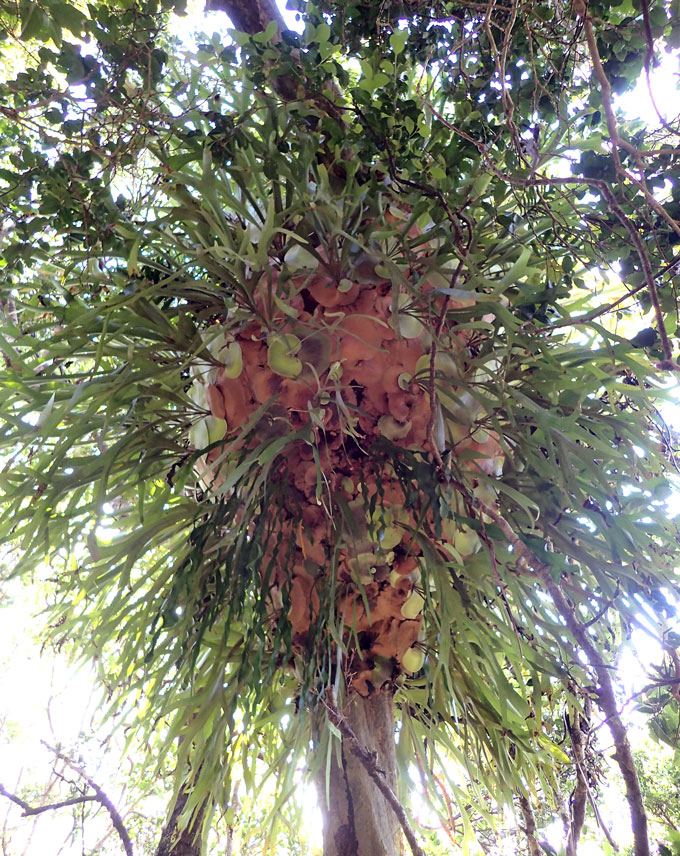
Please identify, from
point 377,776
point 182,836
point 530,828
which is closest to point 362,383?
point 377,776

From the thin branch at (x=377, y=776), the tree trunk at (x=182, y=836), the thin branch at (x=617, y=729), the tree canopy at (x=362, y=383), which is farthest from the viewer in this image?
the tree trunk at (x=182, y=836)

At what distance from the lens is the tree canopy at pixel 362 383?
2.50 ft

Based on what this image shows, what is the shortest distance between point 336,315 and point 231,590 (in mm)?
368

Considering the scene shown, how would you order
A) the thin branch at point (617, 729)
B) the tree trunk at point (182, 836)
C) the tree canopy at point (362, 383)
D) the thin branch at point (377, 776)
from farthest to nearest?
the tree trunk at point (182, 836), the tree canopy at point (362, 383), the thin branch at point (377, 776), the thin branch at point (617, 729)

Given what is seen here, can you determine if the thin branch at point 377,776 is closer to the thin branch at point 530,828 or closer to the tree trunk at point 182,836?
the thin branch at point 530,828

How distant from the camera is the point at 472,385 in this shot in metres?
0.82

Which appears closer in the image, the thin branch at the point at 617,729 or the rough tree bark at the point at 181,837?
the thin branch at the point at 617,729

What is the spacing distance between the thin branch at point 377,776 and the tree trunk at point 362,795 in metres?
0.01

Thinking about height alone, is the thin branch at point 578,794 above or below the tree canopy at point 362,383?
below

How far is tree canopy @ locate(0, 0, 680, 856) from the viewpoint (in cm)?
76

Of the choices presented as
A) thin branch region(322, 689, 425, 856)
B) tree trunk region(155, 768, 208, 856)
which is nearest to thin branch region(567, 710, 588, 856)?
thin branch region(322, 689, 425, 856)

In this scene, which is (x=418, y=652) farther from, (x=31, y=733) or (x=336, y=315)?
(x=31, y=733)

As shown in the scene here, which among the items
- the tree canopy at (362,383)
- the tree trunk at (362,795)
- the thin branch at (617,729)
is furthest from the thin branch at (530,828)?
the thin branch at (617,729)

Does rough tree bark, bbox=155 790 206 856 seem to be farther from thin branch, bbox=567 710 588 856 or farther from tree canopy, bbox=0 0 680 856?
thin branch, bbox=567 710 588 856
